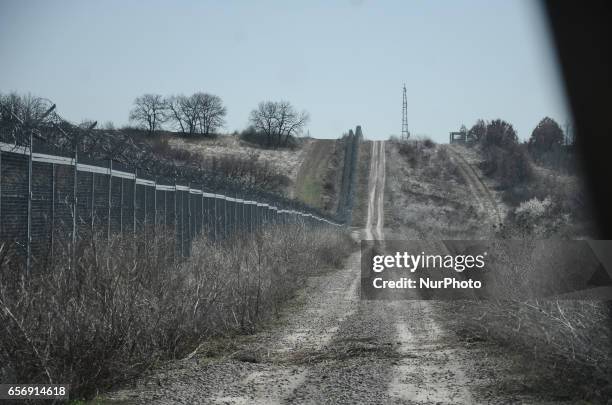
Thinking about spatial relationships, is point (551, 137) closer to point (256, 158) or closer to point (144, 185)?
point (144, 185)

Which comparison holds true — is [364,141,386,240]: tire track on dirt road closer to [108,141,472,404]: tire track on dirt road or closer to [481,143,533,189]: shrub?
[481,143,533,189]: shrub

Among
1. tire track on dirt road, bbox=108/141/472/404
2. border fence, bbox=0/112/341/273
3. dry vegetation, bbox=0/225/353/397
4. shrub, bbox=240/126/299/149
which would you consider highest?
shrub, bbox=240/126/299/149

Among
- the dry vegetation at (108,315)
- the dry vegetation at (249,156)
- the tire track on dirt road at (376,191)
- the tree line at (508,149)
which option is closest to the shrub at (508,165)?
the tree line at (508,149)

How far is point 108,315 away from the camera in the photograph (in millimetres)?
8648

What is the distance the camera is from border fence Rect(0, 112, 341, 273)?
1062cm

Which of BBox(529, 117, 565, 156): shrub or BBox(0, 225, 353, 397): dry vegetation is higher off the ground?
BBox(529, 117, 565, 156): shrub

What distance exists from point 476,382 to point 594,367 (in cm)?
142

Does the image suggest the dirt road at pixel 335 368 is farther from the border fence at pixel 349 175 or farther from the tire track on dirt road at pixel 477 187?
the border fence at pixel 349 175

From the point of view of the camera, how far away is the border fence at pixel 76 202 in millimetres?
10625

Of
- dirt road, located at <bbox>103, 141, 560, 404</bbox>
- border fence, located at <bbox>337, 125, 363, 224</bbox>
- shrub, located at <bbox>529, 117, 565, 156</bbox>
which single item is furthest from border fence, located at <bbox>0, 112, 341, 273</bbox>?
border fence, located at <bbox>337, 125, 363, 224</bbox>

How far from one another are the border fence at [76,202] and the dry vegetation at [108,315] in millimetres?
367

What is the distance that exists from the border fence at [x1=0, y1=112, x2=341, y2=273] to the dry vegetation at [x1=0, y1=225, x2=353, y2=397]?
1.20ft

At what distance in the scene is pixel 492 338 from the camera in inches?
453

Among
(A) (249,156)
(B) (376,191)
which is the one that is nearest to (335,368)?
(B) (376,191)
